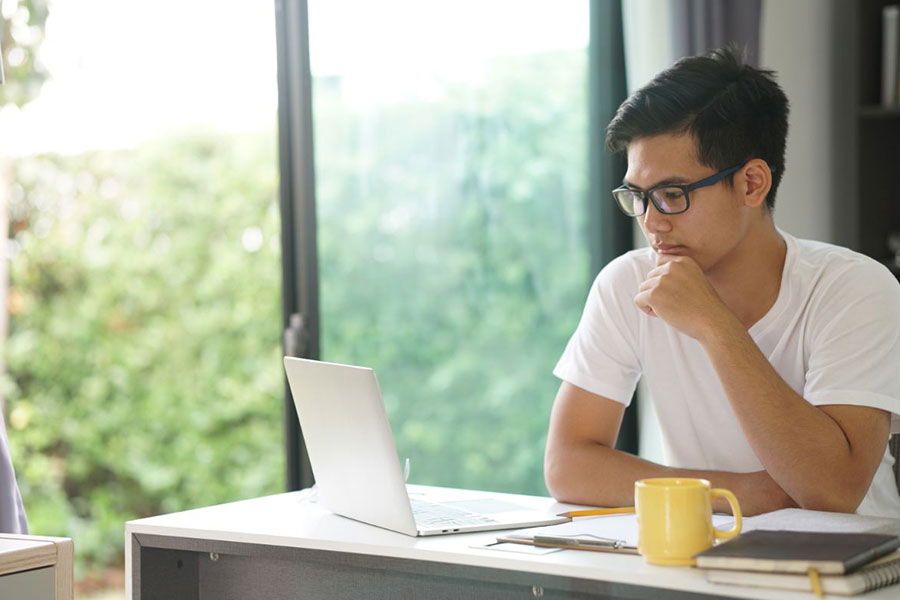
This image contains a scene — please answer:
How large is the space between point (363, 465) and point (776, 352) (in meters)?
0.77

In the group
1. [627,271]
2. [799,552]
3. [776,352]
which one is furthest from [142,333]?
[799,552]

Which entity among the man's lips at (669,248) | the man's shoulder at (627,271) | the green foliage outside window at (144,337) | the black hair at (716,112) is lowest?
the green foliage outside window at (144,337)

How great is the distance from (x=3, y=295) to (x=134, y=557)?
3.85 metres

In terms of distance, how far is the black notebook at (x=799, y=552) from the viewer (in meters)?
1.20

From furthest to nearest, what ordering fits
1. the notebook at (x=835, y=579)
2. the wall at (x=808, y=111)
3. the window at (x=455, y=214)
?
the wall at (x=808, y=111) → the window at (x=455, y=214) → the notebook at (x=835, y=579)

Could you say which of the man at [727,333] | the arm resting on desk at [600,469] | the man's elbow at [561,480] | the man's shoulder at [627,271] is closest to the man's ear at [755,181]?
the man at [727,333]

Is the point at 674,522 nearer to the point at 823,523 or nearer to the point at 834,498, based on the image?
the point at 823,523

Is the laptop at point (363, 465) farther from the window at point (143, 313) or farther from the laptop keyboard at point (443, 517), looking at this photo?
the window at point (143, 313)

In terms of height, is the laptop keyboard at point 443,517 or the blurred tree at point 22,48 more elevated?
the blurred tree at point 22,48

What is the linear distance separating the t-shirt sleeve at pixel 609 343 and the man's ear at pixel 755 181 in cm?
25

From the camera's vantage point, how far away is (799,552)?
4.08 feet

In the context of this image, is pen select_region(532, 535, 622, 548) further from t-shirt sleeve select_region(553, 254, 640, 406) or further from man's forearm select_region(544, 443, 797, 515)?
t-shirt sleeve select_region(553, 254, 640, 406)

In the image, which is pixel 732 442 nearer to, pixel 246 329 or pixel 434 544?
pixel 434 544

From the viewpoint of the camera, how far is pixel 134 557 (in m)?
1.71
